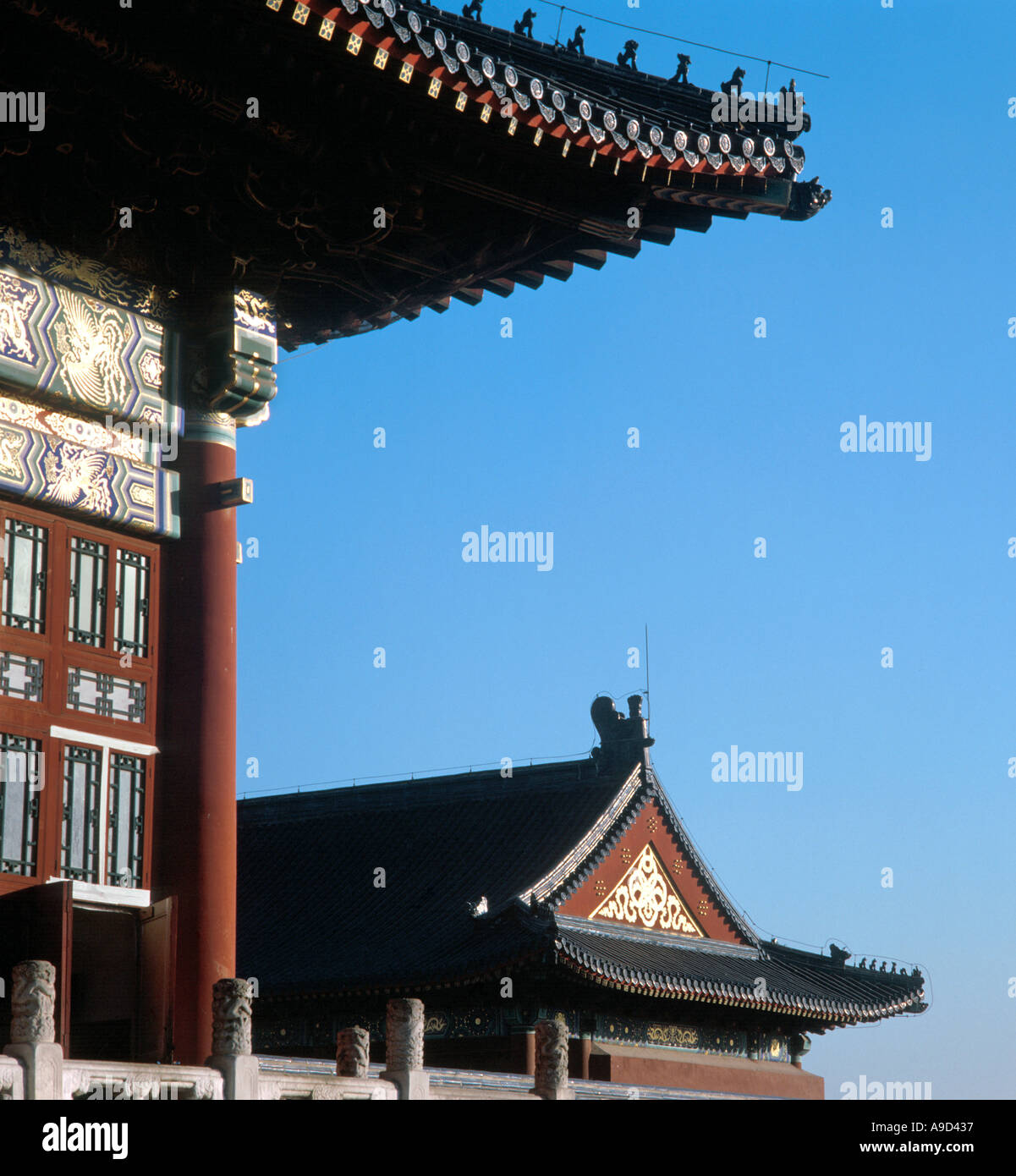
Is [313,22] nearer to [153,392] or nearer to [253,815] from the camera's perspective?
[153,392]

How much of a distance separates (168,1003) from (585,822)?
48.3 feet

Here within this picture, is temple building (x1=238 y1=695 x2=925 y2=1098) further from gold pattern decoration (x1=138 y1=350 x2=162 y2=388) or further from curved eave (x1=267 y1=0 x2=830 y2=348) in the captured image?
gold pattern decoration (x1=138 y1=350 x2=162 y2=388)

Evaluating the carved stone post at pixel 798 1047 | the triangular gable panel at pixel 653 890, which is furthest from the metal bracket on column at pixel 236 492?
the carved stone post at pixel 798 1047

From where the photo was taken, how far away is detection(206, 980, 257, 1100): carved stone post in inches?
463

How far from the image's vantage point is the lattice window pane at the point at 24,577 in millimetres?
13523

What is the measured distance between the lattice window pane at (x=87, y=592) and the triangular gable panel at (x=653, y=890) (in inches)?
534

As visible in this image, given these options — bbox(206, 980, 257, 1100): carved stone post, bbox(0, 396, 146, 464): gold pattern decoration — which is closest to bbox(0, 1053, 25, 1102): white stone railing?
bbox(206, 980, 257, 1100): carved stone post

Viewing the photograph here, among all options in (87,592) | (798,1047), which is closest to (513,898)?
(798,1047)

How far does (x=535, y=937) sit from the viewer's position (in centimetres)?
2356

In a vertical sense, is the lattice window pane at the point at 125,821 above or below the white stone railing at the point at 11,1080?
above

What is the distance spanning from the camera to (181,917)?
46.2 ft

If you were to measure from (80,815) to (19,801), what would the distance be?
1.90 ft

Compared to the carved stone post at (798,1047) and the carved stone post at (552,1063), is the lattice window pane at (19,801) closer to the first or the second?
the carved stone post at (552,1063)
